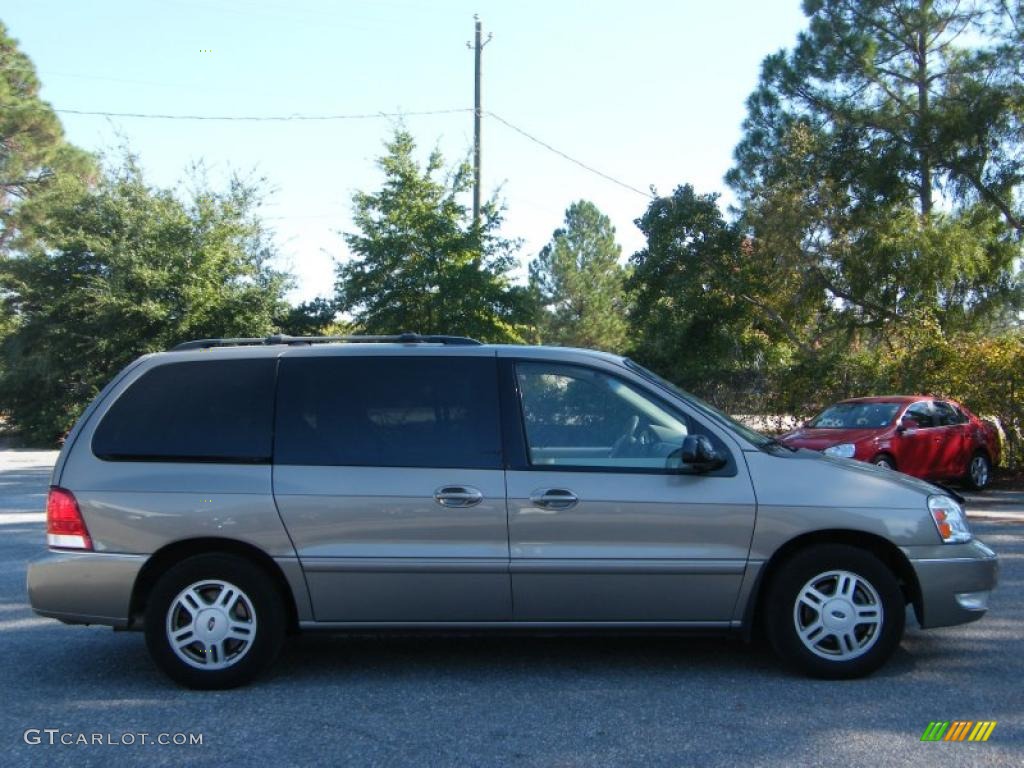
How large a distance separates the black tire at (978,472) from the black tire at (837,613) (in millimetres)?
10703

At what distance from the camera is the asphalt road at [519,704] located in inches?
165

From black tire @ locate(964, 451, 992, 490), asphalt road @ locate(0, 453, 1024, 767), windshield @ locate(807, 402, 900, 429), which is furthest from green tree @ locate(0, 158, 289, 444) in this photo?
asphalt road @ locate(0, 453, 1024, 767)

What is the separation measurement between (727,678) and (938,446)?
402 inches

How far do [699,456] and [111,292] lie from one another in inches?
912

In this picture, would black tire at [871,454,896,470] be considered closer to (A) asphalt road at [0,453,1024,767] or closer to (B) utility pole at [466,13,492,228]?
(A) asphalt road at [0,453,1024,767]

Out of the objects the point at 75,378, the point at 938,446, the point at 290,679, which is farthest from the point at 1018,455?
the point at 75,378

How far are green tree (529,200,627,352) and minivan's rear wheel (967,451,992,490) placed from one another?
32.4 m

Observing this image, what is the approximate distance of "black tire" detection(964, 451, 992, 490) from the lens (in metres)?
14.7

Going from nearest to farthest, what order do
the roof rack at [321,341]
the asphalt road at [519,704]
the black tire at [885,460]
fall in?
the asphalt road at [519,704] → the roof rack at [321,341] → the black tire at [885,460]

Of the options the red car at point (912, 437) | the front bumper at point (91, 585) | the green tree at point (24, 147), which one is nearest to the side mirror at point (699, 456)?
the front bumper at point (91, 585)

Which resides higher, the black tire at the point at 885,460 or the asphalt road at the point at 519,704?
the black tire at the point at 885,460

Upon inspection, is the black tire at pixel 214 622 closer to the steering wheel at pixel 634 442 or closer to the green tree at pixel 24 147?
the steering wheel at pixel 634 442

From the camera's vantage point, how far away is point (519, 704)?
15.8ft

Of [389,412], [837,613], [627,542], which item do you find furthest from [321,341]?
[837,613]
